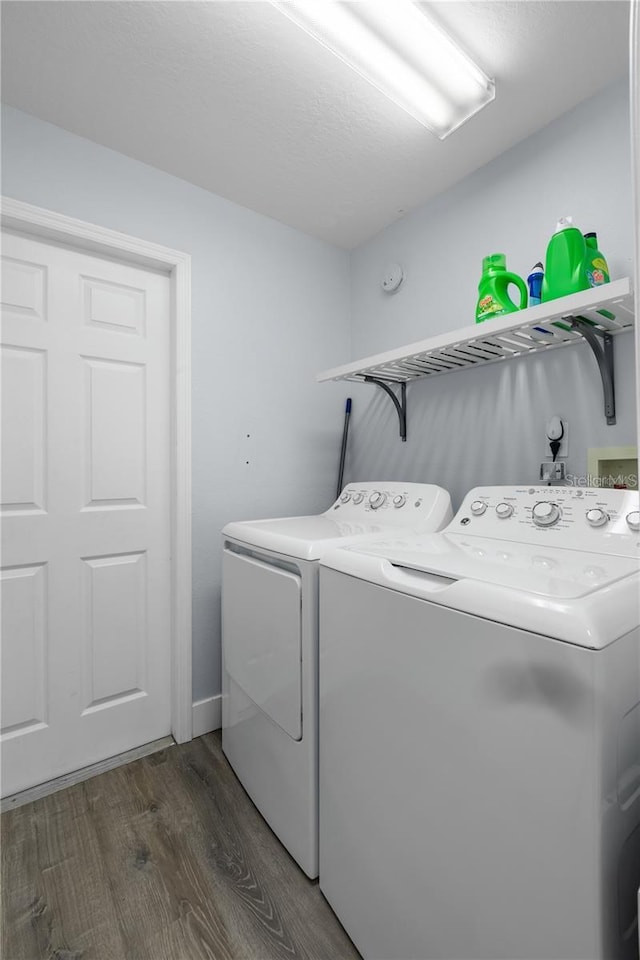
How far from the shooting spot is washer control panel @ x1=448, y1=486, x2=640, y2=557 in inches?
42.9

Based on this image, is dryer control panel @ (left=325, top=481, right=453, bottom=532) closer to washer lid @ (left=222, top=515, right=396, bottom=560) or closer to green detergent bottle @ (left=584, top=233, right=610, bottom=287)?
washer lid @ (left=222, top=515, right=396, bottom=560)

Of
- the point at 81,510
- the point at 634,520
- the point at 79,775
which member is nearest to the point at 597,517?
the point at 634,520

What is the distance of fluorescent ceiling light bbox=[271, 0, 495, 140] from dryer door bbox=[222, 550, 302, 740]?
1449 millimetres

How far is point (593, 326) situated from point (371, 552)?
0.99 m

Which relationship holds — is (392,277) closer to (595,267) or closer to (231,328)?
(231,328)

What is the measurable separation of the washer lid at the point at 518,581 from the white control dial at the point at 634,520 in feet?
0.44

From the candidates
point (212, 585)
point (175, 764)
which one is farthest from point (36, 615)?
point (175, 764)

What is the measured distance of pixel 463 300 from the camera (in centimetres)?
186

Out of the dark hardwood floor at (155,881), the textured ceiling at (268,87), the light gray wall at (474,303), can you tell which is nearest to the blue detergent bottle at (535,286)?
the light gray wall at (474,303)

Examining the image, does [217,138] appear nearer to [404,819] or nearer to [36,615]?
[36,615]

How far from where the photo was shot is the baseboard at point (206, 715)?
193 cm

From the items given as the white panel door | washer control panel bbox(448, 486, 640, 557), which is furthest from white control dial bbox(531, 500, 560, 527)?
the white panel door

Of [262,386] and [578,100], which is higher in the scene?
[578,100]

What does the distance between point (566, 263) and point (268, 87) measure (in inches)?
43.8
